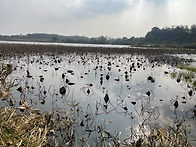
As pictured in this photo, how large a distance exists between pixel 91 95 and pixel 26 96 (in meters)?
2.64

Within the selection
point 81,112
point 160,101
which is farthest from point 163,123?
point 81,112

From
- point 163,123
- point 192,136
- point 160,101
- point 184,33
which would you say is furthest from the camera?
point 184,33

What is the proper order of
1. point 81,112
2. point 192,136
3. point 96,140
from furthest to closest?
point 81,112 < point 192,136 < point 96,140

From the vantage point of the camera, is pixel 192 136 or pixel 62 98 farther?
pixel 62 98

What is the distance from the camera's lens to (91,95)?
22.4 feet

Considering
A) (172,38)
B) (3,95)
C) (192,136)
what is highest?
(172,38)

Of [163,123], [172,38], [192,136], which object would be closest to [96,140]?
[163,123]

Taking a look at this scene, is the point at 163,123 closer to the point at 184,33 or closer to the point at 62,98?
the point at 62,98

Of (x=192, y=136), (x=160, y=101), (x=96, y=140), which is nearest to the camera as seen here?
(x=96, y=140)

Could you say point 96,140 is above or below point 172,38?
below

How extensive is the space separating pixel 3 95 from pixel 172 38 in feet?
388

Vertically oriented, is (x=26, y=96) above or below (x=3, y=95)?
below

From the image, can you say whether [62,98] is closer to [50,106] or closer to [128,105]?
[50,106]

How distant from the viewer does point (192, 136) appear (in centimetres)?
400
